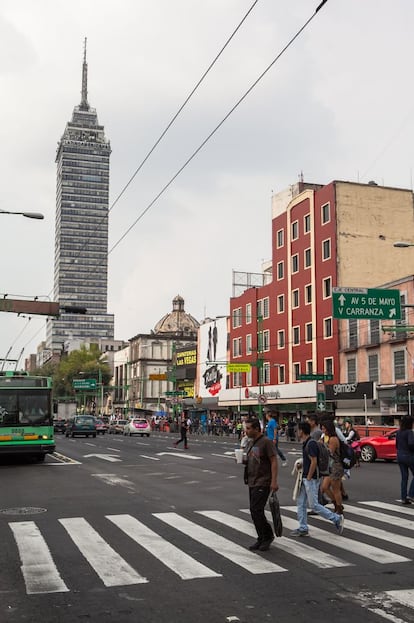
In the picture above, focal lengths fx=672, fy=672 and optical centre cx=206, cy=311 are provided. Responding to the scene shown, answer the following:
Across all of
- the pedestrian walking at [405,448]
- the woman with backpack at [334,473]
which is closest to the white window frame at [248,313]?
the pedestrian walking at [405,448]

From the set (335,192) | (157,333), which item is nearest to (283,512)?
(335,192)

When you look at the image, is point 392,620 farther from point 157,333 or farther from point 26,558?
point 157,333

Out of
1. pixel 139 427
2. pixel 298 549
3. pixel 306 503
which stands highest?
pixel 306 503

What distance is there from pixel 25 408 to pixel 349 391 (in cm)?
2942

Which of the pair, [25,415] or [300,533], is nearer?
[300,533]

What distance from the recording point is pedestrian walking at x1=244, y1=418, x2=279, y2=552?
8602 millimetres

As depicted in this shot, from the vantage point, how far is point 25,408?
2222cm

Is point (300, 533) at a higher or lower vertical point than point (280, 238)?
lower

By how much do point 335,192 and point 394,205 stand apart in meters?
5.59

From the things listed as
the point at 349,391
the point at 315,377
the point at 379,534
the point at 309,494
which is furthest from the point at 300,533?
the point at 349,391

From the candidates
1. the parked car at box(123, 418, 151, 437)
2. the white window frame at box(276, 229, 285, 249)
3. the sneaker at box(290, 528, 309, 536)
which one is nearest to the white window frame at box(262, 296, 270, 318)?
the white window frame at box(276, 229, 285, 249)

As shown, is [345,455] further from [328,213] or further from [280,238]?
[280,238]

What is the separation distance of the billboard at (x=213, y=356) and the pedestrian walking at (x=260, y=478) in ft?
204

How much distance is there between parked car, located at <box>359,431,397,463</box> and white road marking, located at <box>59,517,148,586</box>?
54.3 ft
